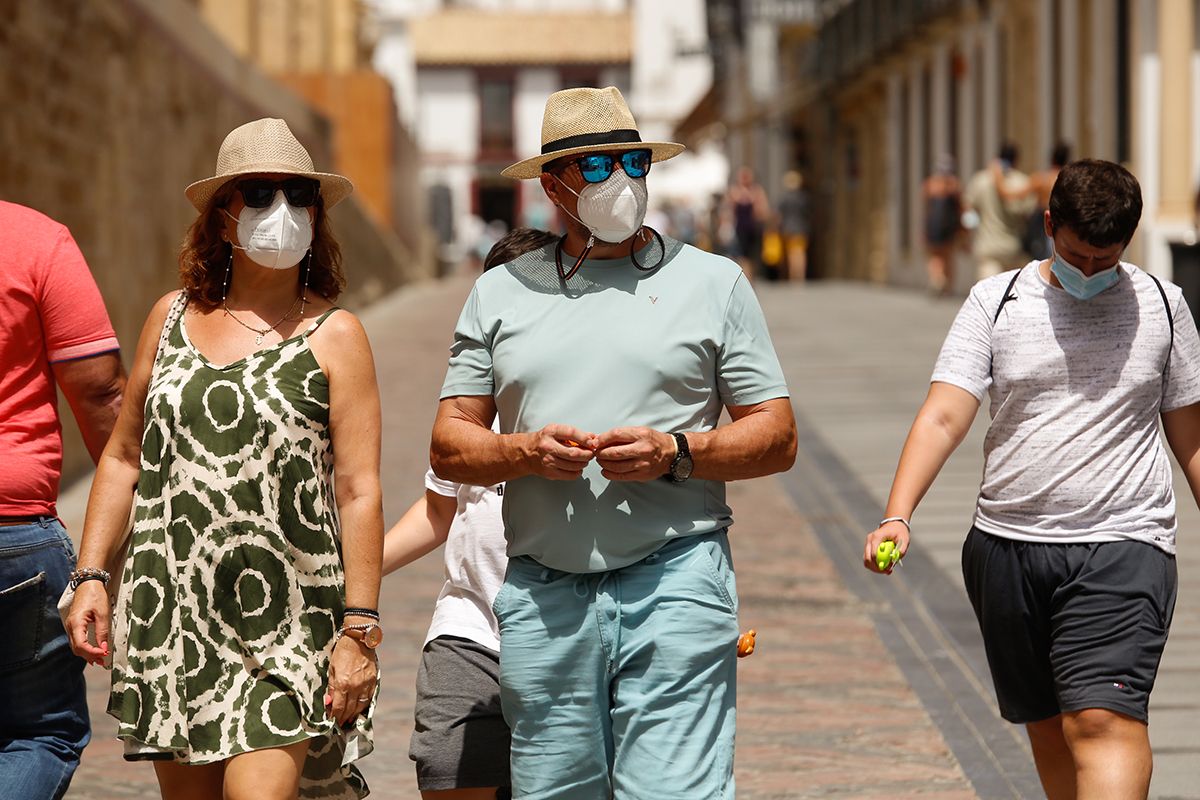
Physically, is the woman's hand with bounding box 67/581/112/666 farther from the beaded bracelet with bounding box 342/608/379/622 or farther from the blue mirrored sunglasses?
the blue mirrored sunglasses

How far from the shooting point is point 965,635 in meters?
7.44

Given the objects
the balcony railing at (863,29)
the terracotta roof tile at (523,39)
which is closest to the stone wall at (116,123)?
the balcony railing at (863,29)

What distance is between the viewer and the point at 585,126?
12.7 feet

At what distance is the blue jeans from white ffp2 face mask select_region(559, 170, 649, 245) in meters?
1.23

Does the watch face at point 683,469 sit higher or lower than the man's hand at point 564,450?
lower

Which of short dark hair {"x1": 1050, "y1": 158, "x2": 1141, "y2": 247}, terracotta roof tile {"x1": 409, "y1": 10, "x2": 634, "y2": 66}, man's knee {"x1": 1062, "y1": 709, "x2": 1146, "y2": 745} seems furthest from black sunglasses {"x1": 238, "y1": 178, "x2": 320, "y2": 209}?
terracotta roof tile {"x1": 409, "y1": 10, "x2": 634, "y2": 66}

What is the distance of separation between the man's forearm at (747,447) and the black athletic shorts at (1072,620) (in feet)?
2.90

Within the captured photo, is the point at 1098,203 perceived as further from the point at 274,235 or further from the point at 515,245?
the point at 274,235

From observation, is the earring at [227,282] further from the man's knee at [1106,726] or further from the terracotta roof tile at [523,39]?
the terracotta roof tile at [523,39]

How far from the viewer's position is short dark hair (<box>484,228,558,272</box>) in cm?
427

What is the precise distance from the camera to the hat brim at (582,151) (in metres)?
3.84

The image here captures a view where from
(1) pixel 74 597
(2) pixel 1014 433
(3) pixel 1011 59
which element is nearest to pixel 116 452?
(1) pixel 74 597

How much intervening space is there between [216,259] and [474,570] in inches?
32.1

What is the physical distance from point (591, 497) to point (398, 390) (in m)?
12.0
